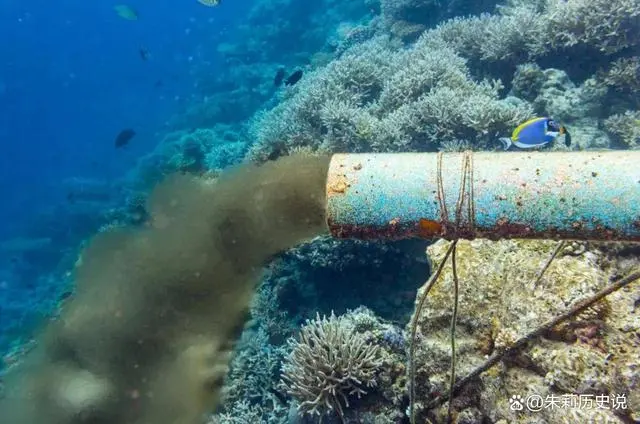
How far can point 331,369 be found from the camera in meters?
3.30

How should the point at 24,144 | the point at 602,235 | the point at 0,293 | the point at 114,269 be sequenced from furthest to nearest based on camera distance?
the point at 24,144 < the point at 0,293 < the point at 114,269 < the point at 602,235

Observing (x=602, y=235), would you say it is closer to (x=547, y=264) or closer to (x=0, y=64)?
(x=547, y=264)

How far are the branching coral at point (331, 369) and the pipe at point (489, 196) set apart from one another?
1461 millimetres

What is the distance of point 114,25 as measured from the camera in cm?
7862

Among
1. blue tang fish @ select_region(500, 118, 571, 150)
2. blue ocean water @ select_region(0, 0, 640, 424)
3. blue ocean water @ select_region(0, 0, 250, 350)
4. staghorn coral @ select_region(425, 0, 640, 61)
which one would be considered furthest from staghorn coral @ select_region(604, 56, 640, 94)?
blue ocean water @ select_region(0, 0, 250, 350)

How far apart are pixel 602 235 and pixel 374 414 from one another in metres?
2.08

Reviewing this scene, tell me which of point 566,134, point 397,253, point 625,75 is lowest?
point 397,253

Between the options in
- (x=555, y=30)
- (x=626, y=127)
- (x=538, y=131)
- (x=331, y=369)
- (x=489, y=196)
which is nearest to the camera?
(x=489, y=196)

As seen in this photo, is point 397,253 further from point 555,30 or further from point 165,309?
point 555,30

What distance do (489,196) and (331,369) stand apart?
198cm

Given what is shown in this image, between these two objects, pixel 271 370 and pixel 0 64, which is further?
pixel 0 64

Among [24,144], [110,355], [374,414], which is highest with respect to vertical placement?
[24,144]

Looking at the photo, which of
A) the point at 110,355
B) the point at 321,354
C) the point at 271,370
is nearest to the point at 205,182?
the point at 110,355

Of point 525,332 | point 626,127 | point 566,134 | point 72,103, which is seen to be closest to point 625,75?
point 626,127
